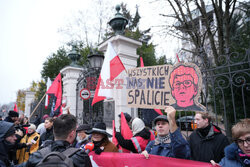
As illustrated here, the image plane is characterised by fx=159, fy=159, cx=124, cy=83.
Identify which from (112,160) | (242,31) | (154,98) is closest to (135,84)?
(154,98)

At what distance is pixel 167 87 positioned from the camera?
9.05 ft

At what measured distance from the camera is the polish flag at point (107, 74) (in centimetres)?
375

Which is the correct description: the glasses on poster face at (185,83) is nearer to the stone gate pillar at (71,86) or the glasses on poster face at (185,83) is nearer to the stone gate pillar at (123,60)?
the stone gate pillar at (123,60)

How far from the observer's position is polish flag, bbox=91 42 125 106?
3750 mm

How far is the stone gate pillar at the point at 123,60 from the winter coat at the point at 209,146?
205 cm

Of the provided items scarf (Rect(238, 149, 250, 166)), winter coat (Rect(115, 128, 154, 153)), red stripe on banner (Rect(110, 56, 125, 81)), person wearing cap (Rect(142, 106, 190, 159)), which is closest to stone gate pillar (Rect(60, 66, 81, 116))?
red stripe on banner (Rect(110, 56, 125, 81))

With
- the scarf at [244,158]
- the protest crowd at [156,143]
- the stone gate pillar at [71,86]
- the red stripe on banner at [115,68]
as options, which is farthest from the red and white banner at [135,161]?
the stone gate pillar at [71,86]

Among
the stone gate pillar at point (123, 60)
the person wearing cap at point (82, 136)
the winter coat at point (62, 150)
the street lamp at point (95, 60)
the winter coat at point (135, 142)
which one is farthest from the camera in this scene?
the street lamp at point (95, 60)

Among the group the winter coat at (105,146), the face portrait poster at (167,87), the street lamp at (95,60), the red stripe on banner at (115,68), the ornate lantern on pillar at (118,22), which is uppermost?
the ornate lantern on pillar at (118,22)

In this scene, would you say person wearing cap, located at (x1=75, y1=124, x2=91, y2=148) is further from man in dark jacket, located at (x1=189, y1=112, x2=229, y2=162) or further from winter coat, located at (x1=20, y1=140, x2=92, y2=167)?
man in dark jacket, located at (x1=189, y1=112, x2=229, y2=162)

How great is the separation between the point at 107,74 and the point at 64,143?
2406 millimetres

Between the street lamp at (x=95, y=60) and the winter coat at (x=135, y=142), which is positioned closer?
the winter coat at (x=135, y=142)

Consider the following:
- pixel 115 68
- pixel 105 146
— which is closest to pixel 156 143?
pixel 105 146

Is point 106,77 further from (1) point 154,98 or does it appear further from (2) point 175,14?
(2) point 175,14
